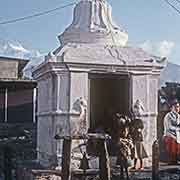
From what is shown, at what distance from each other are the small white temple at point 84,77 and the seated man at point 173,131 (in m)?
0.38

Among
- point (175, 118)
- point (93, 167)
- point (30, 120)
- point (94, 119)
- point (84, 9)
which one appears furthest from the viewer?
point (30, 120)

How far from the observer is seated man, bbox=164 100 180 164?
38.0 ft

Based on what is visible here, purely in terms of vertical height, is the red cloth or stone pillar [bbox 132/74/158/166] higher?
stone pillar [bbox 132/74/158/166]

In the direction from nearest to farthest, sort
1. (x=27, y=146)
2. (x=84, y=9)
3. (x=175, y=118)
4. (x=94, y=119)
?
(x=175, y=118) < (x=84, y=9) < (x=94, y=119) < (x=27, y=146)

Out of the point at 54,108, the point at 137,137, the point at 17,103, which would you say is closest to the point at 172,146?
the point at 137,137

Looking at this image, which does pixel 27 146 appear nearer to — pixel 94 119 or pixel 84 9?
pixel 94 119

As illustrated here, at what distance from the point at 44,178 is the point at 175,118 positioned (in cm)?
399

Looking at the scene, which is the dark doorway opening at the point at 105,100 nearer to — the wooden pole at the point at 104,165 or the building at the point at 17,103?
the wooden pole at the point at 104,165

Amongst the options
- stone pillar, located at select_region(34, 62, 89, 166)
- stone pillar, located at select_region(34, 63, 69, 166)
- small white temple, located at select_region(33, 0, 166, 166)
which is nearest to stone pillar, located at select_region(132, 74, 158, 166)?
small white temple, located at select_region(33, 0, 166, 166)

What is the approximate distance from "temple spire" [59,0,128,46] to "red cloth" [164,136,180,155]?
308 centimetres

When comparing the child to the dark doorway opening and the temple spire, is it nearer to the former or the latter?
the dark doorway opening

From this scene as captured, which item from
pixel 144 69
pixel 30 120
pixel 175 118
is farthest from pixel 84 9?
pixel 30 120

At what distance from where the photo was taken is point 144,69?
11.3 metres

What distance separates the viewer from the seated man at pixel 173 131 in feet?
38.0
